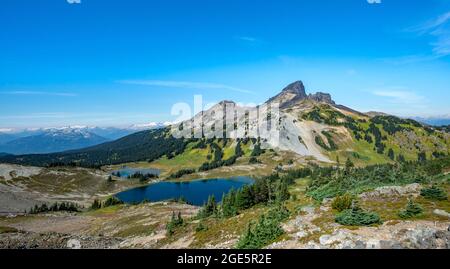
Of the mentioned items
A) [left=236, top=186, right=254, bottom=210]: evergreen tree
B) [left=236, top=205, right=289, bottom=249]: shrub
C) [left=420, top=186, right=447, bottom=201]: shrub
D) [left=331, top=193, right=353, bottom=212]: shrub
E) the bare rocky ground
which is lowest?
the bare rocky ground

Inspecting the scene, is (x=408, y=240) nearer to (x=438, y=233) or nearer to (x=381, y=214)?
(x=438, y=233)

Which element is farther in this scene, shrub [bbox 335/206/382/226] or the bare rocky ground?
the bare rocky ground

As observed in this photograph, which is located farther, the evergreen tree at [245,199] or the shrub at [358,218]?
the evergreen tree at [245,199]

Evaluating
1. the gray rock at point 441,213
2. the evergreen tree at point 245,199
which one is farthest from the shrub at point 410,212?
the evergreen tree at point 245,199

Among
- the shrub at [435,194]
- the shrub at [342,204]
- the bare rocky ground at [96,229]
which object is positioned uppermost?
the shrub at [435,194]

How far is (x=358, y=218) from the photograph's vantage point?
34.9 metres

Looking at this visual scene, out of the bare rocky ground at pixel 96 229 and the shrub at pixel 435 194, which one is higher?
the shrub at pixel 435 194

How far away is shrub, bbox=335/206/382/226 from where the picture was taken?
34.0m

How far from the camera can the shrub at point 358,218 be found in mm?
33969

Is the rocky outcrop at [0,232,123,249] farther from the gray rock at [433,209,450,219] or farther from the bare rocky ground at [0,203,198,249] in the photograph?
the gray rock at [433,209,450,219]

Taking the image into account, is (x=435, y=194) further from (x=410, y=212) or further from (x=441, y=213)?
(x=410, y=212)

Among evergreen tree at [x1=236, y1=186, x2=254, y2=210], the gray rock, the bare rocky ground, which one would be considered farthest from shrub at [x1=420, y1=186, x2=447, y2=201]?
evergreen tree at [x1=236, y1=186, x2=254, y2=210]

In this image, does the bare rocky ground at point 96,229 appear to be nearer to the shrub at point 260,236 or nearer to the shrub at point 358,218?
the shrub at point 260,236
